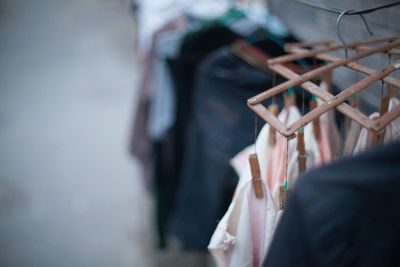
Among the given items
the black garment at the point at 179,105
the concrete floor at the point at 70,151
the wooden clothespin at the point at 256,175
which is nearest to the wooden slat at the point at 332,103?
the wooden clothespin at the point at 256,175

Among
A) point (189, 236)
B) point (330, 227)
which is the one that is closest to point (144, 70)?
point (189, 236)

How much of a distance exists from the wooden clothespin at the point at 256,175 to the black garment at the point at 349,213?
0.53ft

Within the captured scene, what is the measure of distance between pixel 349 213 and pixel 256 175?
0.20m

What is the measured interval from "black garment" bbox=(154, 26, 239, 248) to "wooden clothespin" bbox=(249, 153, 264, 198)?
2.37ft

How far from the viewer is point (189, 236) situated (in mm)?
1288

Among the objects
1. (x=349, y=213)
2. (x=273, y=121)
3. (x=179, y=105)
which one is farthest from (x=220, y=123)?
(x=349, y=213)

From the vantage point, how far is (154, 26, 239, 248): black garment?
1192mm

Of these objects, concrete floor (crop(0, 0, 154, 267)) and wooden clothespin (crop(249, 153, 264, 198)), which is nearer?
wooden clothespin (crop(249, 153, 264, 198))

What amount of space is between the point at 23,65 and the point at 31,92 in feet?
2.82

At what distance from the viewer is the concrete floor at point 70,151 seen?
1.83 metres

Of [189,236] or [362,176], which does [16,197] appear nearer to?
[189,236]

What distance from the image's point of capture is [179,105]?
1250mm

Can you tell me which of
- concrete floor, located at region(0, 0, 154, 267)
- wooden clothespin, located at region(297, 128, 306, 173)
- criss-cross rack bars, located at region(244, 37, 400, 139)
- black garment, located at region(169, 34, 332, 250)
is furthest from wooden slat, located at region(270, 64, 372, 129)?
concrete floor, located at region(0, 0, 154, 267)

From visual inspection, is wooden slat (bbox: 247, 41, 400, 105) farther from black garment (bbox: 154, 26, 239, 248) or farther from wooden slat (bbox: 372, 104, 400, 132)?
black garment (bbox: 154, 26, 239, 248)
